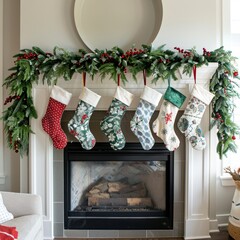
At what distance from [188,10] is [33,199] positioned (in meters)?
1.97

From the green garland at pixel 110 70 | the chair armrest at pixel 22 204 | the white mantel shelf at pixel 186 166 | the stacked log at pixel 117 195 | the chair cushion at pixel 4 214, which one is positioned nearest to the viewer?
the chair cushion at pixel 4 214

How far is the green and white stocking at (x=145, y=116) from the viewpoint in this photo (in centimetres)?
217

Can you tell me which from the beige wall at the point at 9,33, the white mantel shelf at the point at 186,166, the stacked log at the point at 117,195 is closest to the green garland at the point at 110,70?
the white mantel shelf at the point at 186,166

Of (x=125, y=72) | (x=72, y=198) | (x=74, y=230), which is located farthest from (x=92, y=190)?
(x=125, y=72)

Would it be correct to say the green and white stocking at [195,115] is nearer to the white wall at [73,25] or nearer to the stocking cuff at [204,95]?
the stocking cuff at [204,95]

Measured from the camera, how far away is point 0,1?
2506mm

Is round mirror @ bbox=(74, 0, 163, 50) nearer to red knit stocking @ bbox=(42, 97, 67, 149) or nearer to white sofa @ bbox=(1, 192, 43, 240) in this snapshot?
red knit stocking @ bbox=(42, 97, 67, 149)

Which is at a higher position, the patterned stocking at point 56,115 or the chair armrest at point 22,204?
the patterned stocking at point 56,115

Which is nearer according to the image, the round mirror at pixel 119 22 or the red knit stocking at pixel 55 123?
the red knit stocking at pixel 55 123

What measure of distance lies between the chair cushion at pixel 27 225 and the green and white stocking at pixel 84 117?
2.14 feet

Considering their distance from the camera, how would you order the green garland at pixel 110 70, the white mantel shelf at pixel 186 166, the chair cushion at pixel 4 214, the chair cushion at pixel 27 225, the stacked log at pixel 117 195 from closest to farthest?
the chair cushion at pixel 27 225
the chair cushion at pixel 4 214
the green garland at pixel 110 70
the white mantel shelf at pixel 186 166
the stacked log at pixel 117 195

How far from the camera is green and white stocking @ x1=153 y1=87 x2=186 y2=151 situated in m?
2.19

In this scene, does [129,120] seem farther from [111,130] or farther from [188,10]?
[188,10]

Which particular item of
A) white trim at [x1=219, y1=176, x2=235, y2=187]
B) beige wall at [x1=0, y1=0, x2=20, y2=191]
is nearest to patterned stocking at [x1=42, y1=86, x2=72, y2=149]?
beige wall at [x1=0, y1=0, x2=20, y2=191]
